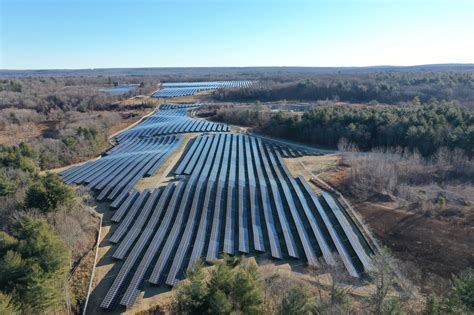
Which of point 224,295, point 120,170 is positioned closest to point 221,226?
point 224,295

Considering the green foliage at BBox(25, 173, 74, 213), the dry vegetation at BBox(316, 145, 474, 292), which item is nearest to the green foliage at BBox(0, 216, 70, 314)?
the green foliage at BBox(25, 173, 74, 213)

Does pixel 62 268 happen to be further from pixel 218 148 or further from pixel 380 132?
pixel 380 132

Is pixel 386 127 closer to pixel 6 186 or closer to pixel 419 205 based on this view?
pixel 419 205

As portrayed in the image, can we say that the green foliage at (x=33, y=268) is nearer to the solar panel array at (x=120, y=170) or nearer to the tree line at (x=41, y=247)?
the tree line at (x=41, y=247)

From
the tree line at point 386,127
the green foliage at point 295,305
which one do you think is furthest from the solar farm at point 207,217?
the tree line at point 386,127

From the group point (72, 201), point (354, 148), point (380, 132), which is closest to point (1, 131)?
point (72, 201)
